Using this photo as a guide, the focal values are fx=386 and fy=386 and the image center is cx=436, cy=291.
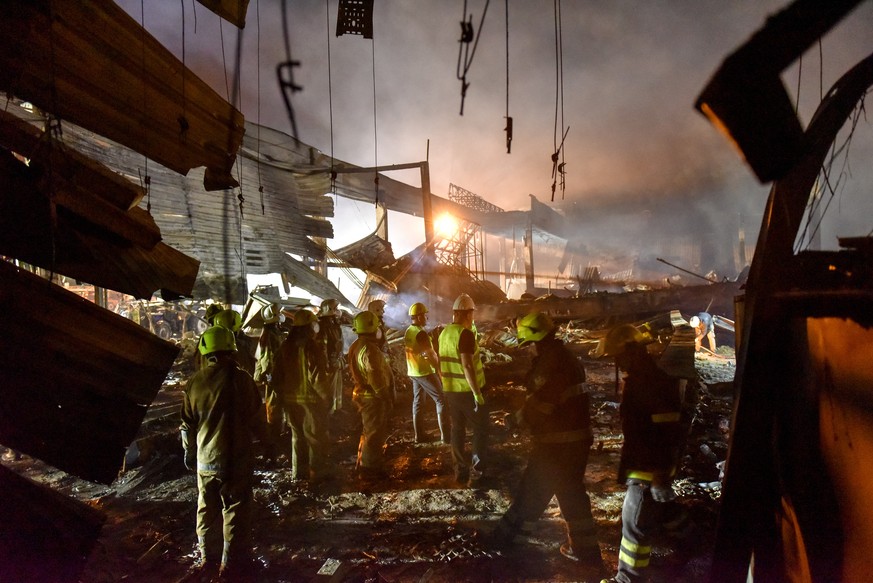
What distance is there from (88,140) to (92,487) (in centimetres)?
695

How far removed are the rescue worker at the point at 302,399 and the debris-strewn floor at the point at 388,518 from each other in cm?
31

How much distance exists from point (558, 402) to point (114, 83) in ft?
11.9

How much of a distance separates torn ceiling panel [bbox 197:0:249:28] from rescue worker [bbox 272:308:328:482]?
3.56 meters

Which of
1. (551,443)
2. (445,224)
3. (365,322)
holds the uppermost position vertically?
(445,224)

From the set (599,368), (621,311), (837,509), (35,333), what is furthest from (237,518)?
(621,311)

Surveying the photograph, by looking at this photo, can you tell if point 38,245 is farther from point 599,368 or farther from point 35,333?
point 599,368

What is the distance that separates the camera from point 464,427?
16.9 feet

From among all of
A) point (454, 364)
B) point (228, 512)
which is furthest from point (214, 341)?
point (454, 364)

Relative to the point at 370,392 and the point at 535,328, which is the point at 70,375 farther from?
the point at 370,392

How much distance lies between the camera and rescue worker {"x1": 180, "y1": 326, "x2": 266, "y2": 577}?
342 cm

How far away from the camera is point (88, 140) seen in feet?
26.6

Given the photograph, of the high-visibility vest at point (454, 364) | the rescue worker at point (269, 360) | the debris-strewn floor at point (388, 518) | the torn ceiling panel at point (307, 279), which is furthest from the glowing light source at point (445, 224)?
the high-visibility vest at point (454, 364)

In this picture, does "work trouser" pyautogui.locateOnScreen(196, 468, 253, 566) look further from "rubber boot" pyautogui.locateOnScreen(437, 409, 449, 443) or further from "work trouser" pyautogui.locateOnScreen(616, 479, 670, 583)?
"rubber boot" pyautogui.locateOnScreen(437, 409, 449, 443)

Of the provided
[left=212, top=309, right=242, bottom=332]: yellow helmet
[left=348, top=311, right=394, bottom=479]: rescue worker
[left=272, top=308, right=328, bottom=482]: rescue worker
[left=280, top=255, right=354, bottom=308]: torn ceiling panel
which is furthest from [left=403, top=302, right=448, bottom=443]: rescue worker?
[left=280, top=255, right=354, bottom=308]: torn ceiling panel
